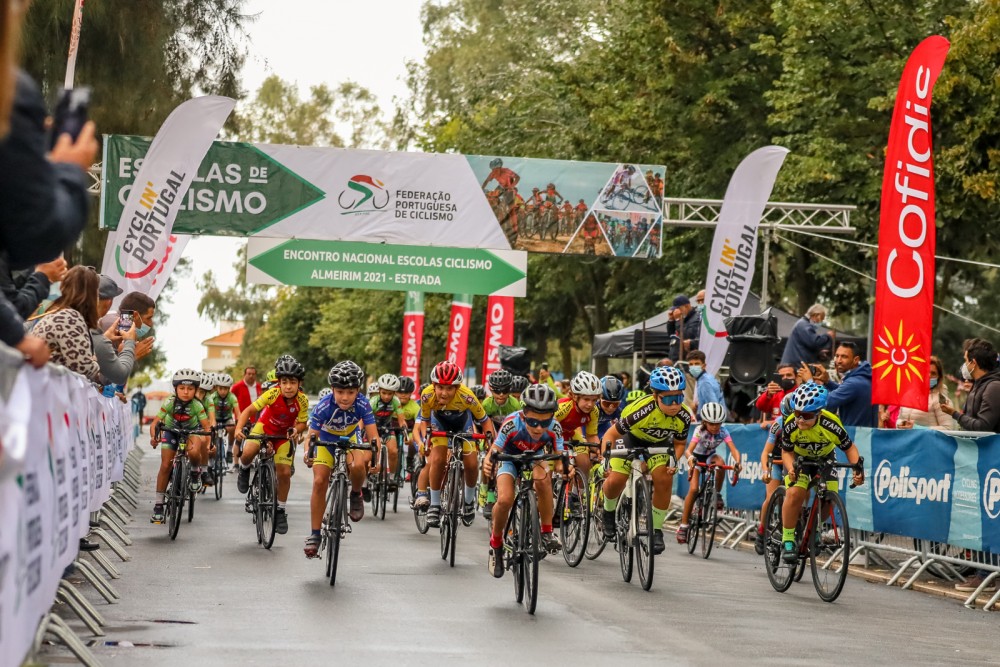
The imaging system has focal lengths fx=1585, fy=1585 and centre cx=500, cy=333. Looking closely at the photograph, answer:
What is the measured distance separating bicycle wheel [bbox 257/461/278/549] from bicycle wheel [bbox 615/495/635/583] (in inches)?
132

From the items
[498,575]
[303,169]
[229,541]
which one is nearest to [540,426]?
[498,575]

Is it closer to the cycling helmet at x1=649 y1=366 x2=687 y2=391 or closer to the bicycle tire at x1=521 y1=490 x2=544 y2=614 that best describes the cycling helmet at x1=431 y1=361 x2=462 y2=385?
the cycling helmet at x1=649 y1=366 x2=687 y2=391

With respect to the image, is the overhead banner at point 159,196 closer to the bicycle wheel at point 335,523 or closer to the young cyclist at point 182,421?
the young cyclist at point 182,421

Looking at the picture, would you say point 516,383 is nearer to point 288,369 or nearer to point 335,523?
point 288,369

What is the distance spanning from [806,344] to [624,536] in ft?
15.2

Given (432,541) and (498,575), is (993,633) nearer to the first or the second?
(498,575)

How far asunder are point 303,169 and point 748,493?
→ 10012 mm

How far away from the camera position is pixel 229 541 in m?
15.8

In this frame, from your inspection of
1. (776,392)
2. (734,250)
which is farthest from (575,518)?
(734,250)

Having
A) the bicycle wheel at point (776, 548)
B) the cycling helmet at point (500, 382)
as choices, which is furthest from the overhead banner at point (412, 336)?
the bicycle wheel at point (776, 548)

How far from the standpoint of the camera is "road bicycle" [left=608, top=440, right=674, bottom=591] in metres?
12.9

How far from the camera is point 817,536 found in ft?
42.1

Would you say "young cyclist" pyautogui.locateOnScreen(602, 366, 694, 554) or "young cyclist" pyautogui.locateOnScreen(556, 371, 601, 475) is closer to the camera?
"young cyclist" pyautogui.locateOnScreen(602, 366, 694, 554)

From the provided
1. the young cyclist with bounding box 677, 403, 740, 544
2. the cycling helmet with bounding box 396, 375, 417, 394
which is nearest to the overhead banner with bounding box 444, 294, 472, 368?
the cycling helmet with bounding box 396, 375, 417, 394
